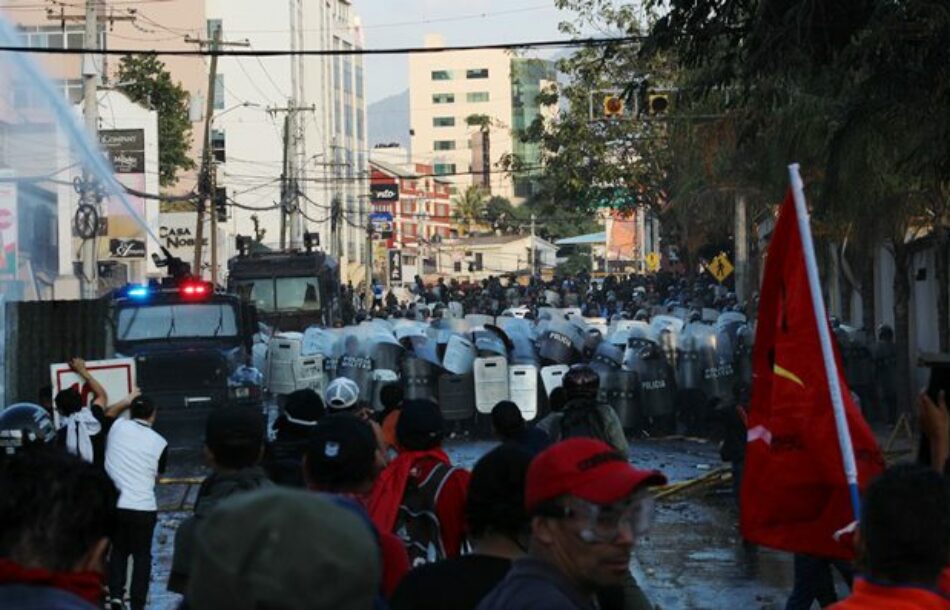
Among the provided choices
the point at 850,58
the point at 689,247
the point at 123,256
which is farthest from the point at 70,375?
the point at 689,247

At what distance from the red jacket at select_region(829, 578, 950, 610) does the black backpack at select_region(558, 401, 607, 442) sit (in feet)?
18.9

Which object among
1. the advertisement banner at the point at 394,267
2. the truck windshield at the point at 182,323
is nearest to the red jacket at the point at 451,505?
the truck windshield at the point at 182,323

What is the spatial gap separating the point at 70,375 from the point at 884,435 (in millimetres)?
14366

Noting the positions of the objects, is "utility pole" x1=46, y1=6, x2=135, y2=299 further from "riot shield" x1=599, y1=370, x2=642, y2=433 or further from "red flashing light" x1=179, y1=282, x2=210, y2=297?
"riot shield" x1=599, y1=370, x2=642, y2=433

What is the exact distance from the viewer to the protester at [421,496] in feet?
23.5

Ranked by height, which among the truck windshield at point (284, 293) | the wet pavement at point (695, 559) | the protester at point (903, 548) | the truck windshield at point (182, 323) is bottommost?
the wet pavement at point (695, 559)

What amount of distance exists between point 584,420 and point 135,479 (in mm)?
3023

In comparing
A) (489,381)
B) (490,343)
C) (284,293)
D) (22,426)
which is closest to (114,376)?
(22,426)

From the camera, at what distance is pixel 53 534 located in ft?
12.2

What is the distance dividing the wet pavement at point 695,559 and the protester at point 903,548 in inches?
340

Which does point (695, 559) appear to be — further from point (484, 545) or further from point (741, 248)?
point (741, 248)

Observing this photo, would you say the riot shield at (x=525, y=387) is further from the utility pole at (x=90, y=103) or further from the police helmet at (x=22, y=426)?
the police helmet at (x=22, y=426)

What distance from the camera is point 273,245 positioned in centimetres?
9956

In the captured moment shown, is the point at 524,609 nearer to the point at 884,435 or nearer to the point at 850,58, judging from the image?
the point at 850,58
